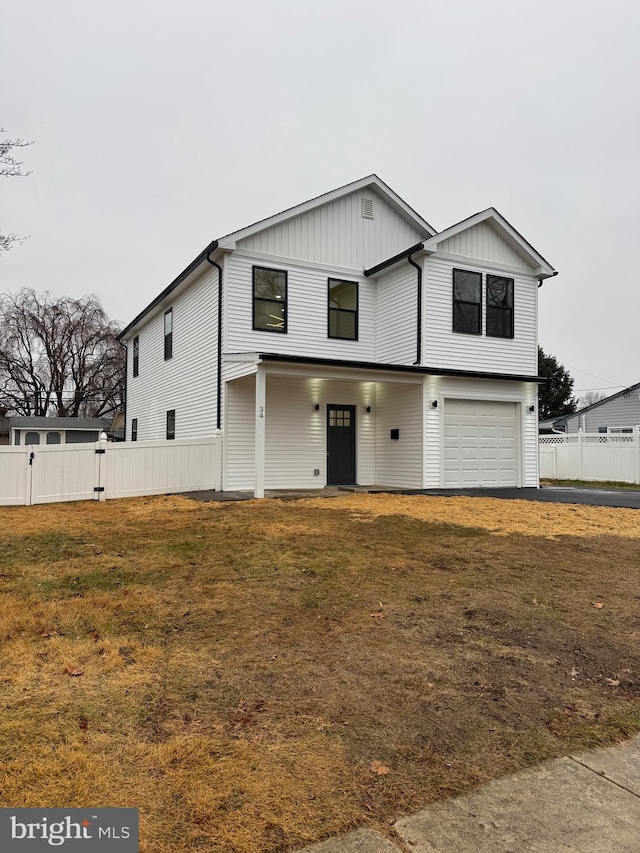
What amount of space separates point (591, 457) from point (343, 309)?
34.7 ft

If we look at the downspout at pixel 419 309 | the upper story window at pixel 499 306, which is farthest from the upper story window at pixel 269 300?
the upper story window at pixel 499 306

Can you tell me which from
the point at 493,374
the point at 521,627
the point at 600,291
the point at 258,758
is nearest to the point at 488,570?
the point at 521,627

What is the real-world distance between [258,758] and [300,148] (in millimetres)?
35339

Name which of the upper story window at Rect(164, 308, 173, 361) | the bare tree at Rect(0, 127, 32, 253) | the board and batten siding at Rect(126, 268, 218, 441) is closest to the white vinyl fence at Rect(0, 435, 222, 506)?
the board and batten siding at Rect(126, 268, 218, 441)

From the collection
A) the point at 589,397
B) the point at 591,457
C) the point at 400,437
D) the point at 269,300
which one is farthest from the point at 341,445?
the point at 589,397

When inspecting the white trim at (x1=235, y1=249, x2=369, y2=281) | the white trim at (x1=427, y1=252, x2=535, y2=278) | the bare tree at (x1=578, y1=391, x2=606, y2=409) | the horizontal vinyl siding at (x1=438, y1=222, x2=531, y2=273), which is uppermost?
the bare tree at (x1=578, y1=391, x2=606, y2=409)

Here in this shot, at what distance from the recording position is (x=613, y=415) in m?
29.2

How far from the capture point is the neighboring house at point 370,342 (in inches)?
536

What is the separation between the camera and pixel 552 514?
31.4 ft

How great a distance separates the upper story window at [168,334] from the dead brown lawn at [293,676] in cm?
1195

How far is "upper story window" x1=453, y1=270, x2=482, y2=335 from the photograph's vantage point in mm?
14688

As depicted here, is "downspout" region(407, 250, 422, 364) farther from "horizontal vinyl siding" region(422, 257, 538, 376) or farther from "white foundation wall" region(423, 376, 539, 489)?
"white foundation wall" region(423, 376, 539, 489)

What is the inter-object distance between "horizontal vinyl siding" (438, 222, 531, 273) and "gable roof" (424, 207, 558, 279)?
0.11 meters

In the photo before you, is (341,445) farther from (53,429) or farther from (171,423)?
(53,429)
